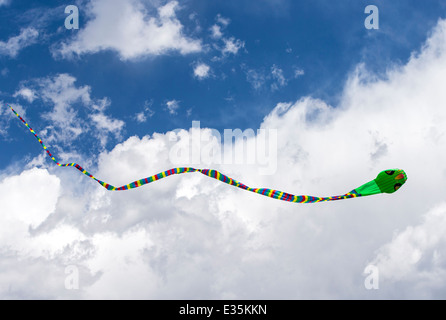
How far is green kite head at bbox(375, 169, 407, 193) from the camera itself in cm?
2123

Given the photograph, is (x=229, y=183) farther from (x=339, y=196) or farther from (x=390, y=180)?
(x=390, y=180)

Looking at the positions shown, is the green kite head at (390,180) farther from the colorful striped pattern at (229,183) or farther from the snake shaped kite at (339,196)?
the colorful striped pattern at (229,183)

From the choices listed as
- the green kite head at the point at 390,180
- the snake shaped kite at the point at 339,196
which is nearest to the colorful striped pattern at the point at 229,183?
the snake shaped kite at the point at 339,196

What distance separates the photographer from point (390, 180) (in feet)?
70.3

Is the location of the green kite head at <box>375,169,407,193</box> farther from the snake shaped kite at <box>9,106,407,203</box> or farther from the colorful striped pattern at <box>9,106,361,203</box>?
the colorful striped pattern at <box>9,106,361,203</box>

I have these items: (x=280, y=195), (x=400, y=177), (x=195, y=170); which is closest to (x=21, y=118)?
(x=195, y=170)

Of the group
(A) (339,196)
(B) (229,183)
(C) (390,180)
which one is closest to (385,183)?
(C) (390,180)

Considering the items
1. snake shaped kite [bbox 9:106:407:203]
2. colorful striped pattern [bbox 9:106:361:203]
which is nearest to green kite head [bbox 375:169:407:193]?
snake shaped kite [bbox 9:106:407:203]
